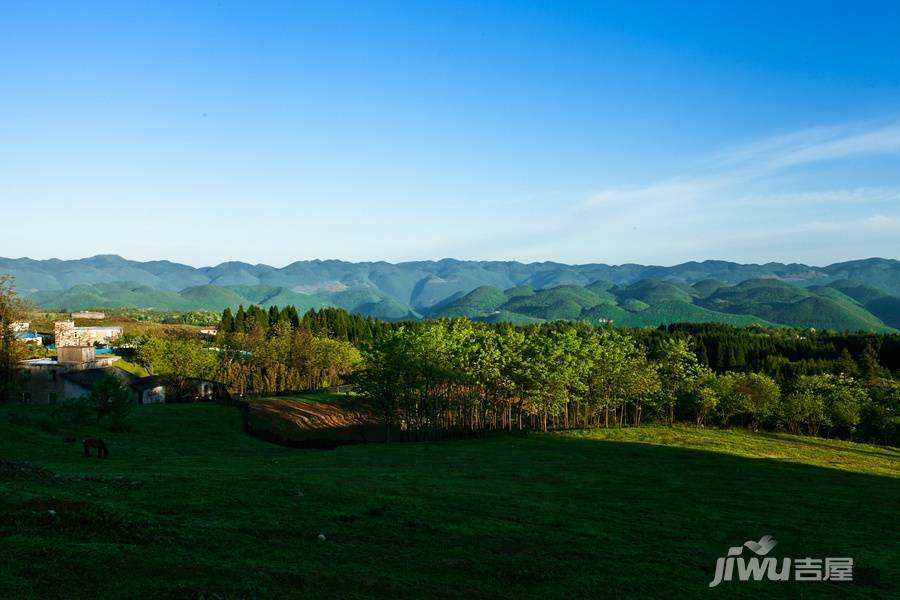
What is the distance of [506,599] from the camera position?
1345cm

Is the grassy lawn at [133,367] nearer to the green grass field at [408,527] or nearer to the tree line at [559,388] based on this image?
the tree line at [559,388]

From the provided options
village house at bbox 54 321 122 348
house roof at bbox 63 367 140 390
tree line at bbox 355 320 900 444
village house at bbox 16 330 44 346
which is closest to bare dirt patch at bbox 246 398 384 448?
tree line at bbox 355 320 900 444

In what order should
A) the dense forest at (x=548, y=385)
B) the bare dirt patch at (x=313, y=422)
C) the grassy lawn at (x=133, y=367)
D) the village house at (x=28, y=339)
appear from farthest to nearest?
the grassy lawn at (x=133, y=367) → the village house at (x=28, y=339) → the dense forest at (x=548, y=385) → the bare dirt patch at (x=313, y=422)

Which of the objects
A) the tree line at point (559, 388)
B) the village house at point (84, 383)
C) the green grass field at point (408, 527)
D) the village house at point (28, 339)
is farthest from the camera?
the village house at point (84, 383)

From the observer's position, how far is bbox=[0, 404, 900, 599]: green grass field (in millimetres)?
13000

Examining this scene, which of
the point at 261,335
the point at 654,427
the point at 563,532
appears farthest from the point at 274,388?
the point at 563,532

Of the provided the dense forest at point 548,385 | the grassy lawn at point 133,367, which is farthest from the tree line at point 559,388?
the grassy lawn at point 133,367

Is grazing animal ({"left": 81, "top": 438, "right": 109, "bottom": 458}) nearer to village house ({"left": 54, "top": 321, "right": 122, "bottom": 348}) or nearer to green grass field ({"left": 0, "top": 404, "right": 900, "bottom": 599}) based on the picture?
green grass field ({"left": 0, "top": 404, "right": 900, "bottom": 599})

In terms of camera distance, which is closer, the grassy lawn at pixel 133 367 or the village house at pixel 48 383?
the village house at pixel 48 383

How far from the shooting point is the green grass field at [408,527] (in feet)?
42.7

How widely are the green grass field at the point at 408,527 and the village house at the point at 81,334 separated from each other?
89.5 meters

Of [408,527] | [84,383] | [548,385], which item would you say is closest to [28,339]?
[84,383]

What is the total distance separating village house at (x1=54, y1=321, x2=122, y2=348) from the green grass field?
89.5 metres

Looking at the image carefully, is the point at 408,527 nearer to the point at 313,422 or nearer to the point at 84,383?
the point at 313,422
